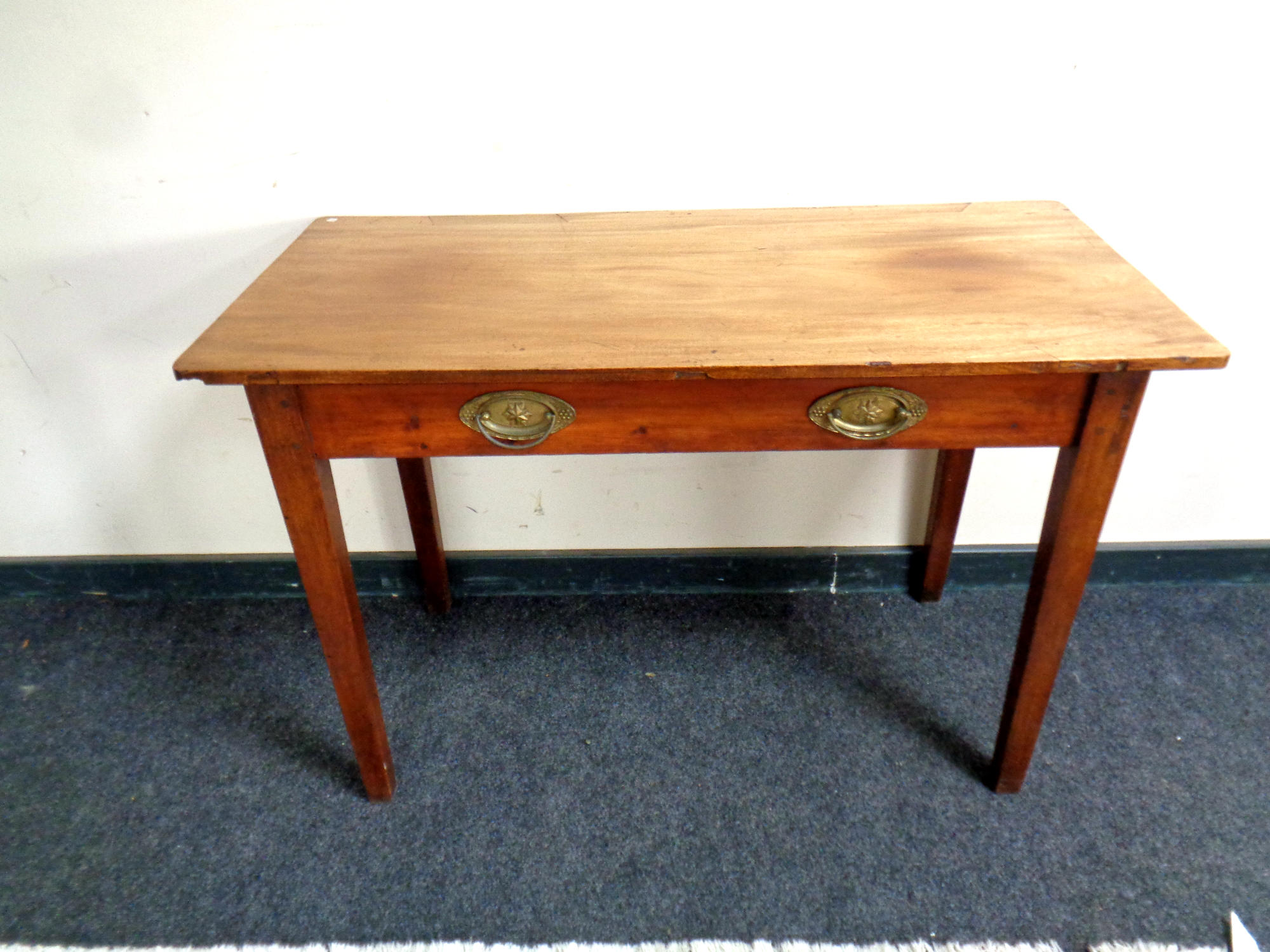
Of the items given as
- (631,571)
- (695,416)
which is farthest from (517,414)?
(631,571)

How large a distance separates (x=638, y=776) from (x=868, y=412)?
2.39 ft

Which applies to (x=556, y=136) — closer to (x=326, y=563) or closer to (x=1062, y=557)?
(x=326, y=563)

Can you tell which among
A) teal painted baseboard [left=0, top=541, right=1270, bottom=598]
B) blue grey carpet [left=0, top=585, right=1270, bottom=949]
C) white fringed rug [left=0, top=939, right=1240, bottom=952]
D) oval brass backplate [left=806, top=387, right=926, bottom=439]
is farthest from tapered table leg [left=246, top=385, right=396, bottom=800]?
oval brass backplate [left=806, top=387, right=926, bottom=439]

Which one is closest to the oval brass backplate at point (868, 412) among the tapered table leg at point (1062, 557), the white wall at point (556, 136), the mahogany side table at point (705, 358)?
the mahogany side table at point (705, 358)

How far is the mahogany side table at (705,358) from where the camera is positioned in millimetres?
958

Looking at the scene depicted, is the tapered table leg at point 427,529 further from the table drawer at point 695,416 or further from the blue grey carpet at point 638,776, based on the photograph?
the table drawer at point 695,416

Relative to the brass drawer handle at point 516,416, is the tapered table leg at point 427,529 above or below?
below

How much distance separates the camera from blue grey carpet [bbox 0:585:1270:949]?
1.23m

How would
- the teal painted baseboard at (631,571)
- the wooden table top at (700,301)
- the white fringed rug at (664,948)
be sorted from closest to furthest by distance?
the wooden table top at (700,301)
the white fringed rug at (664,948)
the teal painted baseboard at (631,571)

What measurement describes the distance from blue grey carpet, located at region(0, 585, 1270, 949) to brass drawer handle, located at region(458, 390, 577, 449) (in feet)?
2.15

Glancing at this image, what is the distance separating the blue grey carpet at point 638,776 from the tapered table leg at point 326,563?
0.14m

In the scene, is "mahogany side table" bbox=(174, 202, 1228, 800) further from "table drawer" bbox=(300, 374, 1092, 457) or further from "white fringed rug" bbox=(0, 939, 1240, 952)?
"white fringed rug" bbox=(0, 939, 1240, 952)

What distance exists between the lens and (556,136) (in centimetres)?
137

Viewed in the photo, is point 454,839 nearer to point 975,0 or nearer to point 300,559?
point 300,559
